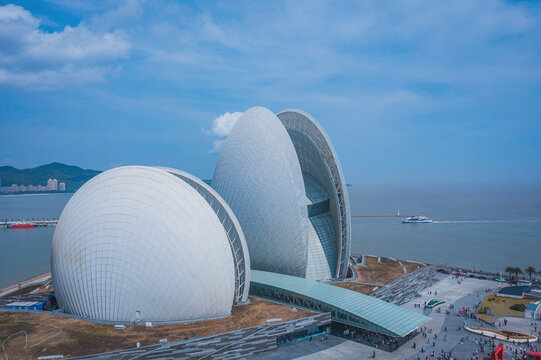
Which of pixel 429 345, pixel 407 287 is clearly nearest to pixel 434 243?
pixel 407 287

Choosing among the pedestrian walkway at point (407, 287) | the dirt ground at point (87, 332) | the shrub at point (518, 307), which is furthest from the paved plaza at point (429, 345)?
the shrub at point (518, 307)

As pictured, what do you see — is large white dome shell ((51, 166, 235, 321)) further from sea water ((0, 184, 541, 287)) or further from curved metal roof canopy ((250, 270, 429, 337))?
sea water ((0, 184, 541, 287))

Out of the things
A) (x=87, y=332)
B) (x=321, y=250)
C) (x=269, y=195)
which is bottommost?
(x=87, y=332)

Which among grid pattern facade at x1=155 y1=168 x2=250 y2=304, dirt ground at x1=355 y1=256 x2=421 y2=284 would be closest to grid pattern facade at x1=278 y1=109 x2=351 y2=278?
dirt ground at x1=355 y1=256 x2=421 y2=284

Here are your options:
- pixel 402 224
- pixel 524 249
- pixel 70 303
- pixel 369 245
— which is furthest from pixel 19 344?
pixel 402 224

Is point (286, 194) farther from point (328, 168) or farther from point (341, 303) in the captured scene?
point (341, 303)

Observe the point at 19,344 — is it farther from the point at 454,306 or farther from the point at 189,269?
the point at 454,306

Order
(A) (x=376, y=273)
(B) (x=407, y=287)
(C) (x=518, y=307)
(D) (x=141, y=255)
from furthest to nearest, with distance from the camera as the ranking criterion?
(A) (x=376, y=273) → (B) (x=407, y=287) → (C) (x=518, y=307) → (D) (x=141, y=255)
